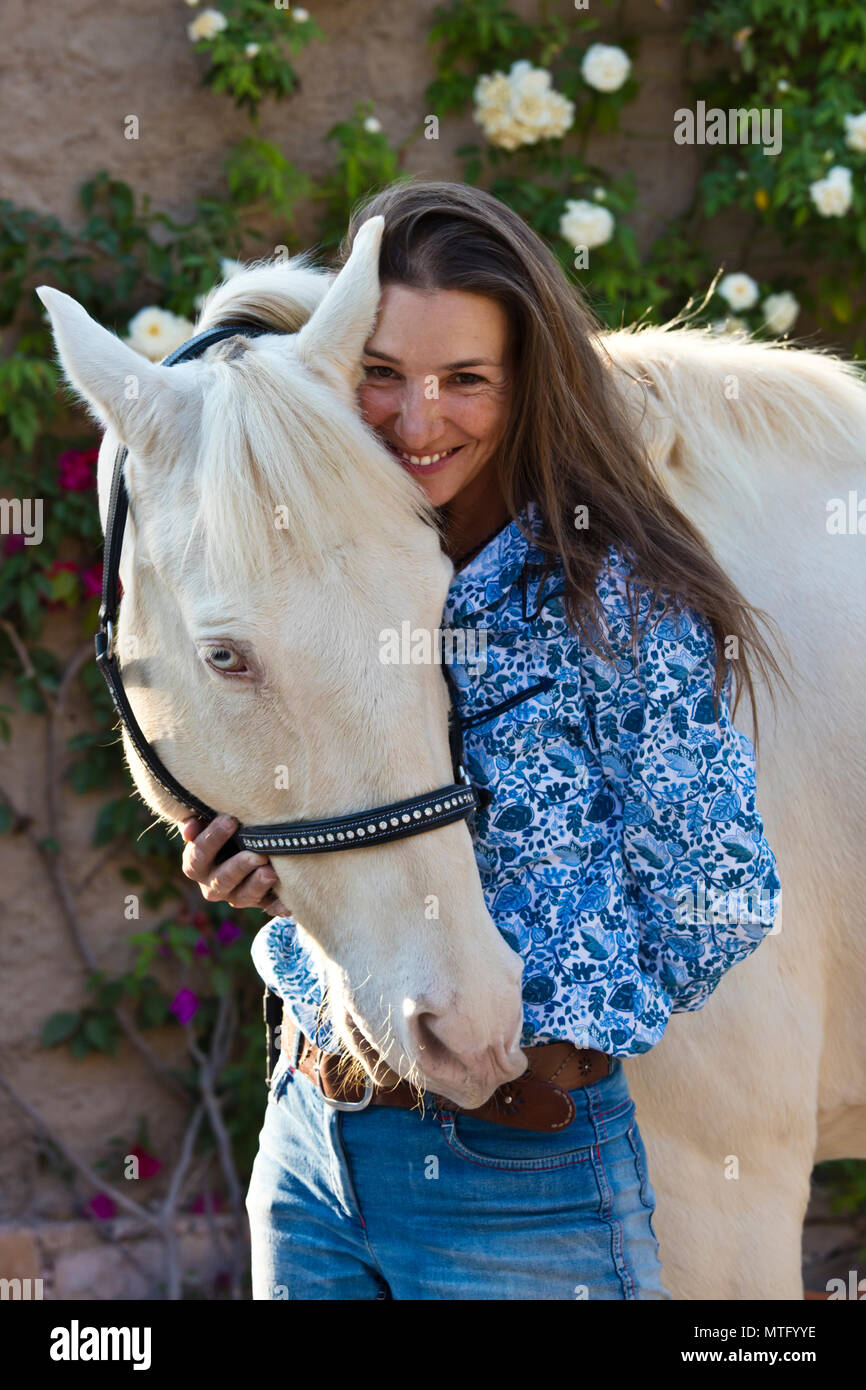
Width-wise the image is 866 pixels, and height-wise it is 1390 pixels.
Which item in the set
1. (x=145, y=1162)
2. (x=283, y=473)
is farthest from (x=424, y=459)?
(x=145, y=1162)

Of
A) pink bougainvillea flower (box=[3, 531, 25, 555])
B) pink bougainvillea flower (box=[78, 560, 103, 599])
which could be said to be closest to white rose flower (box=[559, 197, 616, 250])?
pink bougainvillea flower (box=[78, 560, 103, 599])

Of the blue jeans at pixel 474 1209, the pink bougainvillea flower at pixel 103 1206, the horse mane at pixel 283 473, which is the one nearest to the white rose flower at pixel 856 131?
the horse mane at pixel 283 473

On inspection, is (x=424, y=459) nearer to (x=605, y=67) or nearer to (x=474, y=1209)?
(x=474, y=1209)

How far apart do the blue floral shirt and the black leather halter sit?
0.24 ft

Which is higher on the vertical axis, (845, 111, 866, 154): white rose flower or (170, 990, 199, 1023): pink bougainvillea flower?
(845, 111, 866, 154): white rose flower

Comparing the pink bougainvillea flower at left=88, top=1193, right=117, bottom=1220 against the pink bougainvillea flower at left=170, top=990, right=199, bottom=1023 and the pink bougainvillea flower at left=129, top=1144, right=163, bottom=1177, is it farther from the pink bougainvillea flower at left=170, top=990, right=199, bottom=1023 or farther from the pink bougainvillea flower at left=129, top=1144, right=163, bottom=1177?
the pink bougainvillea flower at left=170, top=990, right=199, bottom=1023

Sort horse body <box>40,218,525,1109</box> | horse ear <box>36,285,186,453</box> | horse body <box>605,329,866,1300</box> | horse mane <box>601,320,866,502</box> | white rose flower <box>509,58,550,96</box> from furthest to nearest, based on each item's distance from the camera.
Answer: white rose flower <box>509,58,550,96</box> < horse mane <box>601,320,866,502</box> < horse body <box>605,329,866,1300</box> < horse ear <box>36,285,186,453</box> < horse body <box>40,218,525,1109</box>

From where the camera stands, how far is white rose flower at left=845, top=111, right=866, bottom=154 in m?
3.28

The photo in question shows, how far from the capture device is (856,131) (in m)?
3.29

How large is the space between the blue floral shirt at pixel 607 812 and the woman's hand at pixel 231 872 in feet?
0.62

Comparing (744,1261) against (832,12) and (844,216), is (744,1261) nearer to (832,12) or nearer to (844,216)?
(844,216)

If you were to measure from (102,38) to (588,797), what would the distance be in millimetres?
3043

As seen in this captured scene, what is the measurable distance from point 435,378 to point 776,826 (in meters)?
0.86
